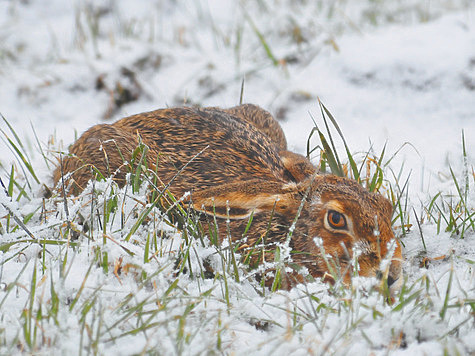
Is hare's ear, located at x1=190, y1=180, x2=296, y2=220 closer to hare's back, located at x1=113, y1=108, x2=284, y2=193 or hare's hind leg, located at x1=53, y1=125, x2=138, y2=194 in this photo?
hare's back, located at x1=113, y1=108, x2=284, y2=193

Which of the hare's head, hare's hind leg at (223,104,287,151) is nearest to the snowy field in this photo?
the hare's head

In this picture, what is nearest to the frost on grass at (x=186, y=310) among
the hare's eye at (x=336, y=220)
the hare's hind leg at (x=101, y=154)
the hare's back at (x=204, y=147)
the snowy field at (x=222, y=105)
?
the snowy field at (x=222, y=105)

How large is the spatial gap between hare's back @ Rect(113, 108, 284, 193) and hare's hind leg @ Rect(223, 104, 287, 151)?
516 mm

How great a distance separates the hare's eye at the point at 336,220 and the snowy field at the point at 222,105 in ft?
1.51

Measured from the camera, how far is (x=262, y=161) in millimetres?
3818

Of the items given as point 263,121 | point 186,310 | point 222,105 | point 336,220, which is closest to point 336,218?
point 336,220

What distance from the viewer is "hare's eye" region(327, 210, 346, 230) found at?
120 inches

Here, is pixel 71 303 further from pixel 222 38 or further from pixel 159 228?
pixel 222 38

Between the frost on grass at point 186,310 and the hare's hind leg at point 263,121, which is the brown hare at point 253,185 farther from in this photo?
the frost on grass at point 186,310

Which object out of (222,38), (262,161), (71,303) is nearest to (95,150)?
(262,161)

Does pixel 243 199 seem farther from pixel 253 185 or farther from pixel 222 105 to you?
pixel 222 105

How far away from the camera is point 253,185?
3191mm

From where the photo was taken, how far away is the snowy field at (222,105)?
86.4 inches

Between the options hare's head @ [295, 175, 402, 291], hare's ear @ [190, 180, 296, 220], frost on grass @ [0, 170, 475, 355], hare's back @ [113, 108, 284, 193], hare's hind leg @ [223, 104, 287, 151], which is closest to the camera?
frost on grass @ [0, 170, 475, 355]
